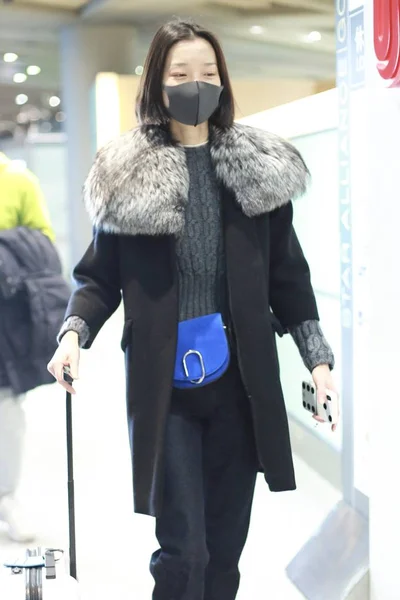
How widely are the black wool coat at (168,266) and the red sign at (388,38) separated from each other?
285mm

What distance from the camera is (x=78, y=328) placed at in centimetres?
185

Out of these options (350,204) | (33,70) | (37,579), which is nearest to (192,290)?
(37,579)

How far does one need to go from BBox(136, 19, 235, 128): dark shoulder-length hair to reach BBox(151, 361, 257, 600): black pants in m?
0.54

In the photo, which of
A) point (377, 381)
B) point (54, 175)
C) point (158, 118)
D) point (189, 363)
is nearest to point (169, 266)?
point (189, 363)

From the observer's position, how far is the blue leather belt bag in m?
1.79

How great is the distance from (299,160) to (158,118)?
0.31m

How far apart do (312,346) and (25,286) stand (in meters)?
1.32

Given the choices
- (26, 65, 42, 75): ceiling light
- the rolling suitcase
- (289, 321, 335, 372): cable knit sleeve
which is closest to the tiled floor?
the rolling suitcase

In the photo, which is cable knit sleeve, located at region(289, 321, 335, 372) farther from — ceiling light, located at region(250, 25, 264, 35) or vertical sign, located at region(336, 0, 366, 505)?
ceiling light, located at region(250, 25, 264, 35)

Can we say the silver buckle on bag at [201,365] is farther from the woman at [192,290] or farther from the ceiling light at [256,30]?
the ceiling light at [256,30]

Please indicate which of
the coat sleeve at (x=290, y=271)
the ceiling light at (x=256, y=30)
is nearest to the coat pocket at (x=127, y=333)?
the coat sleeve at (x=290, y=271)

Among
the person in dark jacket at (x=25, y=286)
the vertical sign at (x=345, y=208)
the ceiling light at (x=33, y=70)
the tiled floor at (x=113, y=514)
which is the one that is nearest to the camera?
the vertical sign at (x=345, y=208)

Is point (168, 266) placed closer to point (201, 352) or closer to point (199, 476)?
point (201, 352)

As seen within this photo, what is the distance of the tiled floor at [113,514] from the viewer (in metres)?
2.78
